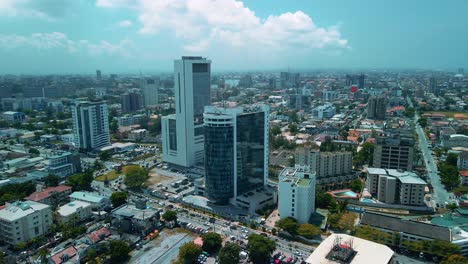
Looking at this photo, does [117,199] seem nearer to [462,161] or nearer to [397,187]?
[397,187]

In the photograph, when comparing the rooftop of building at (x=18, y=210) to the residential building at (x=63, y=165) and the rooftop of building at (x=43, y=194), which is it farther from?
the residential building at (x=63, y=165)

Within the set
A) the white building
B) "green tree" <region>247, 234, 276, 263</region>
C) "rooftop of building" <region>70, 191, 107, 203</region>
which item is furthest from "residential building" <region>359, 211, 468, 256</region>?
"rooftop of building" <region>70, 191, 107, 203</region>

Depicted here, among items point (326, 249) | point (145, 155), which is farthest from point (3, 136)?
point (326, 249)

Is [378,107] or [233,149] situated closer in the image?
[233,149]

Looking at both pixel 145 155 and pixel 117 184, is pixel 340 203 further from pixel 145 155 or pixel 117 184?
pixel 145 155

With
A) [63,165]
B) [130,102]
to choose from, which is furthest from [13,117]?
[63,165]

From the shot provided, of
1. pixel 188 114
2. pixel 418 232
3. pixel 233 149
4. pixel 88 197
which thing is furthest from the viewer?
pixel 188 114

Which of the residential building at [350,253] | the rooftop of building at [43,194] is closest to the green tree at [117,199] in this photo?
the rooftop of building at [43,194]
